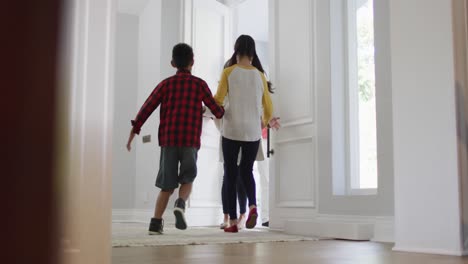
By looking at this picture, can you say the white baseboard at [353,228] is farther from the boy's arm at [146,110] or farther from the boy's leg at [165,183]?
the boy's arm at [146,110]

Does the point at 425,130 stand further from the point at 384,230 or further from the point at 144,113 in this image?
the point at 144,113

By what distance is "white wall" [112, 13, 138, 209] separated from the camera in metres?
6.19

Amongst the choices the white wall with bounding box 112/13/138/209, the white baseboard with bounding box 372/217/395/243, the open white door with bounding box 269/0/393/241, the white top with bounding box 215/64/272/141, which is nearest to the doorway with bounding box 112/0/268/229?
the white wall with bounding box 112/13/138/209

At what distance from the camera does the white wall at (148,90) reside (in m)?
5.48

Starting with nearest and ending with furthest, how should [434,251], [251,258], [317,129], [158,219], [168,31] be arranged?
[251,258], [434,251], [158,219], [317,129], [168,31]

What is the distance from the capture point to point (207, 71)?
496 centimetres

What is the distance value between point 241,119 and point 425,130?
1.55 m

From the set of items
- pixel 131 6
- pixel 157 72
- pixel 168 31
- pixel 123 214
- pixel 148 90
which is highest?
pixel 131 6

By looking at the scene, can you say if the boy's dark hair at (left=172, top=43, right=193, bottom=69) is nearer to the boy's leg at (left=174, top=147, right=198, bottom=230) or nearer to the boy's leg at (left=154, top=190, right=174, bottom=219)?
the boy's leg at (left=174, top=147, right=198, bottom=230)

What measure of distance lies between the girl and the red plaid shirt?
207mm

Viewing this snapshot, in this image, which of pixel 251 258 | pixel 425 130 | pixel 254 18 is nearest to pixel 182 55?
pixel 425 130

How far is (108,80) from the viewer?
602mm

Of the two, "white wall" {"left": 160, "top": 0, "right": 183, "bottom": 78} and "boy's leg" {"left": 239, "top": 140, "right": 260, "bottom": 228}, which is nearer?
"boy's leg" {"left": 239, "top": 140, "right": 260, "bottom": 228}

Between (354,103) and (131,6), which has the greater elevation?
(131,6)
